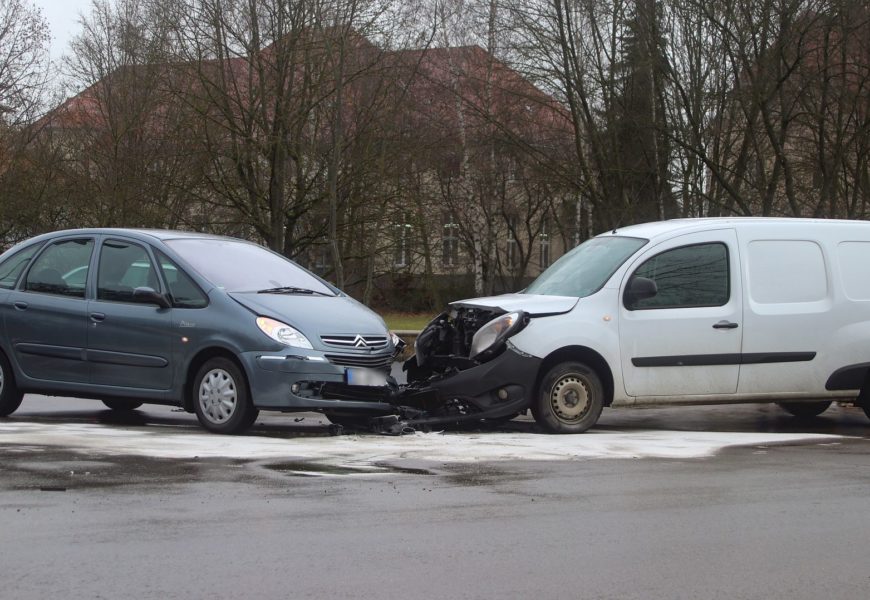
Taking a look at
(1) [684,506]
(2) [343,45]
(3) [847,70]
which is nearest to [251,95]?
(2) [343,45]

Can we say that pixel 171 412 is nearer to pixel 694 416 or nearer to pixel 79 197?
pixel 694 416

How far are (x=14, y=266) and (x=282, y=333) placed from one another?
3.06m

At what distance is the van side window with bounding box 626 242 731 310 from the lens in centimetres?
1010

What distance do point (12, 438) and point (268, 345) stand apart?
1.98 meters

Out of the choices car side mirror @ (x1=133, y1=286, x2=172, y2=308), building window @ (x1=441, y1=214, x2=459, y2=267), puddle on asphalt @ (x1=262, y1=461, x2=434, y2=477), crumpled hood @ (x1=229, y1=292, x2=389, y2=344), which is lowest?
puddle on asphalt @ (x1=262, y1=461, x2=434, y2=477)

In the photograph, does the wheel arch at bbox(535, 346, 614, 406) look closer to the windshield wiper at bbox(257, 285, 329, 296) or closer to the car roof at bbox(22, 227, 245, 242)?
the windshield wiper at bbox(257, 285, 329, 296)

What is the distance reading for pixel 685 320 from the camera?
32.9ft

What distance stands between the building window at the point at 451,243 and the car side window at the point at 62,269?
1265 inches

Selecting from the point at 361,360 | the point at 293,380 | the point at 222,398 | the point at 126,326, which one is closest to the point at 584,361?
the point at 361,360

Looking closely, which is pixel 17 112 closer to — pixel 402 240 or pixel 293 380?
pixel 402 240

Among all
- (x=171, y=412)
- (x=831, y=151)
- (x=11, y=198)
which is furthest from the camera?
(x=11, y=198)

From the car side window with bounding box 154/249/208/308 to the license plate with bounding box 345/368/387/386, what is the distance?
131 centimetres

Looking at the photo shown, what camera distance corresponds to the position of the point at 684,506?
6.43 metres

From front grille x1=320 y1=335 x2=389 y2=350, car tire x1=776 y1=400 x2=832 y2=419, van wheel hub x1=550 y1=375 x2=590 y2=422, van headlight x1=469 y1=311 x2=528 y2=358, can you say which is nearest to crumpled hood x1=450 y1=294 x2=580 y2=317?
van headlight x1=469 y1=311 x2=528 y2=358
